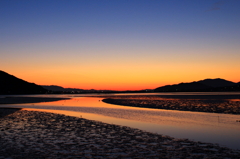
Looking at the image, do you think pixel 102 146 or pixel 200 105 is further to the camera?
pixel 200 105

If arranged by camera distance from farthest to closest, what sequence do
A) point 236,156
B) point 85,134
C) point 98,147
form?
point 85,134, point 98,147, point 236,156

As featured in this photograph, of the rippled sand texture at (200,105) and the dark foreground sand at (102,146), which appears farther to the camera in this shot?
the rippled sand texture at (200,105)

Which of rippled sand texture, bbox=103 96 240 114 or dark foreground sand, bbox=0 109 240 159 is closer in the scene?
dark foreground sand, bbox=0 109 240 159

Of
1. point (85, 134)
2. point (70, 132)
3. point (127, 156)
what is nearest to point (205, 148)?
point (127, 156)

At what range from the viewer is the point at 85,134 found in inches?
643

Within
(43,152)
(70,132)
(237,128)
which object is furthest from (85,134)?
(237,128)

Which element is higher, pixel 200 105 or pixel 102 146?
pixel 200 105

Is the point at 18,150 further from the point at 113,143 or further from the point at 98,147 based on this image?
the point at 113,143

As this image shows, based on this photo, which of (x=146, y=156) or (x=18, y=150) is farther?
(x=18, y=150)

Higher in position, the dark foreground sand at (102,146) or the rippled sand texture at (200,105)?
the rippled sand texture at (200,105)

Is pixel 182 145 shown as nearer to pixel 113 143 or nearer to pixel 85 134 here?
pixel 113 143

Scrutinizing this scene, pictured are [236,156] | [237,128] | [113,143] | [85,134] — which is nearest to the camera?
[236,156]

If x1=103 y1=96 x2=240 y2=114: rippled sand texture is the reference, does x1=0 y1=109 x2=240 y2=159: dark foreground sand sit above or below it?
below

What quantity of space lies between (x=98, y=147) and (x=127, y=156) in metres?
2.39
